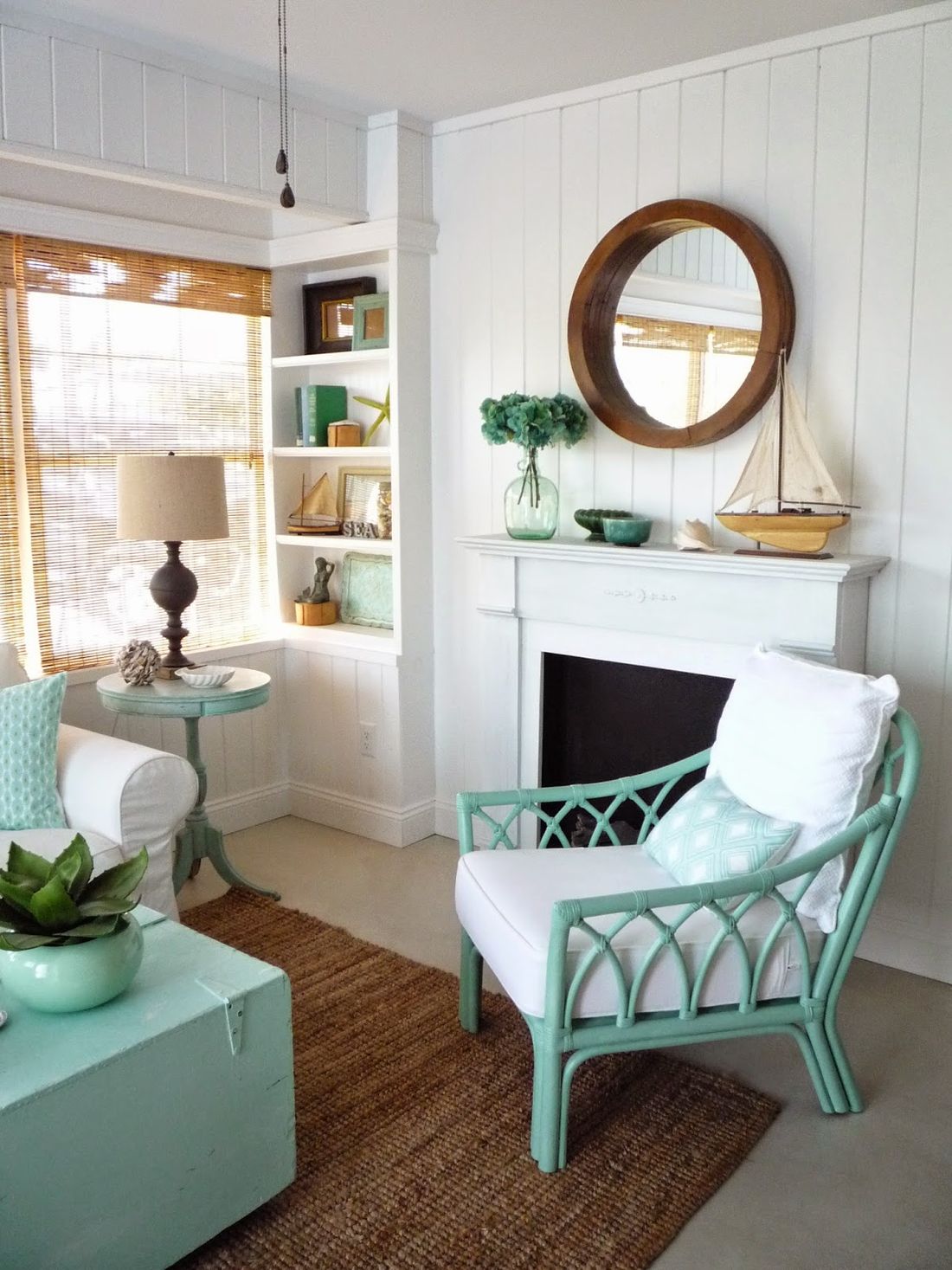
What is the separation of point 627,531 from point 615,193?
1005 millimetres

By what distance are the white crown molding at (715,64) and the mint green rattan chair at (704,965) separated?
1.68m

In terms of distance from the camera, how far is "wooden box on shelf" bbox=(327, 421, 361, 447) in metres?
4.09

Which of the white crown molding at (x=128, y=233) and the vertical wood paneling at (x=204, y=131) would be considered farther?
the white crown molding at (x=128, y=233)

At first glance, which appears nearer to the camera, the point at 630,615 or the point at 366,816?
the point at 630,615

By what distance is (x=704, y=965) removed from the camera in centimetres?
224

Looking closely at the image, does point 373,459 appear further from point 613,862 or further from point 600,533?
point 613,862

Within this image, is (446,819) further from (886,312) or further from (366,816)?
(886,312)

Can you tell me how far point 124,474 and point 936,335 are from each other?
2222mm

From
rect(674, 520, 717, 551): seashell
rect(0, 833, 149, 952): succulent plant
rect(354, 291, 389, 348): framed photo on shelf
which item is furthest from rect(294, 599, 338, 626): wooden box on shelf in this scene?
rect(0, 833, 149, 952): succulent plant

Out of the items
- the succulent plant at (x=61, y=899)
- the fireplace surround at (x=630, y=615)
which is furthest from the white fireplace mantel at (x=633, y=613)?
the succulent plant at (x=61, y=899)

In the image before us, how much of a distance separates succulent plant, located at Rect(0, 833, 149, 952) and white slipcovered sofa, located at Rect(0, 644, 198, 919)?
2.52 feet

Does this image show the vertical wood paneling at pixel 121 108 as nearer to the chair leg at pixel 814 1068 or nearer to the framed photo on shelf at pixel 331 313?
the framed photo on shelf at pixel 331 313

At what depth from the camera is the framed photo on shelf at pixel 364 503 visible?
13.2 feet

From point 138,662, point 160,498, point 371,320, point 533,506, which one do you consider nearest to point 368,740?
point 138,662
